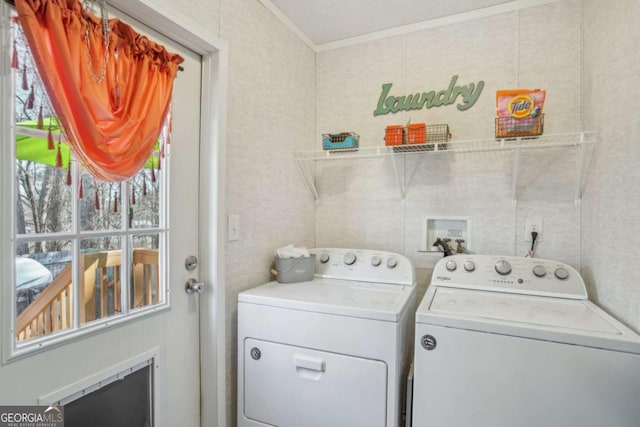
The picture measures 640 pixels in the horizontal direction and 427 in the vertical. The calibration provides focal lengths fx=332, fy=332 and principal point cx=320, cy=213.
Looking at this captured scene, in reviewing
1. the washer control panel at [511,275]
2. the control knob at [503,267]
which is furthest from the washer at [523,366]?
the control knob at [503,267]

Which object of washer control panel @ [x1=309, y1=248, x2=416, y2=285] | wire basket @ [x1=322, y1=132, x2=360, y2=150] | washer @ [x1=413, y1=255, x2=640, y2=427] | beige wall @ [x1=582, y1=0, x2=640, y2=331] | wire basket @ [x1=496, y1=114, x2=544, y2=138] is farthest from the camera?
wire basket @ [x1=322, y1=132, x2=360, y2=150]

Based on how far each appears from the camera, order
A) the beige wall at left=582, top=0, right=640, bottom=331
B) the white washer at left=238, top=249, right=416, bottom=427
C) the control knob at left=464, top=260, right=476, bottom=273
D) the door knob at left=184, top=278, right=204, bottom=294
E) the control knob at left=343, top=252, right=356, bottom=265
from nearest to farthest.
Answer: the beige wall at left=582, top=0, right=640, bottom=331
the white washer at left=238, top=249, right=416, bottom=427
the door knob at left=184, top=278, right=204, bottom=294
the control knob at left=464, top=260, right=476, bottom=273
the control knob at left=343, top=252, right=356, bottom=265

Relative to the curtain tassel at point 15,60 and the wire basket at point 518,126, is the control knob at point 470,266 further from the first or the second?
the curtain tassel at point 15,60

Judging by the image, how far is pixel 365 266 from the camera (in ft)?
6.36

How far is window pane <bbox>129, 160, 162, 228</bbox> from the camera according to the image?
1281mm

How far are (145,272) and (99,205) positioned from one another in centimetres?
33

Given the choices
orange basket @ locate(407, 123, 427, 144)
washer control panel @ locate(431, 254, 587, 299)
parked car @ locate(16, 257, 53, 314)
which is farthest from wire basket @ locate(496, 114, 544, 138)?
parked car @ locate(16, 257, 53, 314)

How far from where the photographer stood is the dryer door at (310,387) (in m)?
1.35

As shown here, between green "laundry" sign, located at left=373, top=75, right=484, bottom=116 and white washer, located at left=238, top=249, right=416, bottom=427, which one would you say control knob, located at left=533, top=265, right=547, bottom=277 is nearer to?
white washer, located at left=238, top=249, right=416, bottom=427

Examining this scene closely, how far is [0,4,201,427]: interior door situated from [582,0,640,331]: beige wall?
1.75 m

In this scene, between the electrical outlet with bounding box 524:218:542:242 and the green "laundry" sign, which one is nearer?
the electrical outlet with bounding box 524:218:542:242

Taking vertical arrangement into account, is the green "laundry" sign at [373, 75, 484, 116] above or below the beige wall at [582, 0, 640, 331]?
above

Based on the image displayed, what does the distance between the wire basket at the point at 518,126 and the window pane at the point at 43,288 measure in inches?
74.4

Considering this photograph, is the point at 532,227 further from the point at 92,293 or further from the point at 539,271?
the point at 92,293
